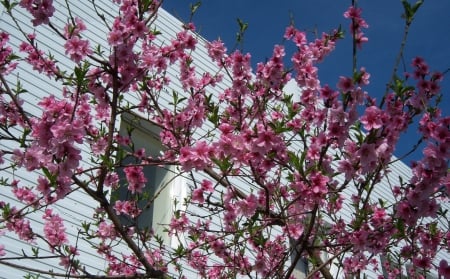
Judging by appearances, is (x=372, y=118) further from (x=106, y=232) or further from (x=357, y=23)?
(x=106, y=232)

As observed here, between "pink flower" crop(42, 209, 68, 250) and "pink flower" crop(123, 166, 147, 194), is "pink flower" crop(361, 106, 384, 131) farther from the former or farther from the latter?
"pink flower" crop(42, 209, 68, 250)

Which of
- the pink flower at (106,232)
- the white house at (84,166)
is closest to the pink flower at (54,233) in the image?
the white house at (84,166)

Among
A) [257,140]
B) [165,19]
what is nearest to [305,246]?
[257,140]

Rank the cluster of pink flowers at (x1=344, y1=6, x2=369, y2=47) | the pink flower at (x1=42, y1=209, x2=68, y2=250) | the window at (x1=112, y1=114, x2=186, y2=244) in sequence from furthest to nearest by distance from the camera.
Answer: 1. the window at (x1=112, y1=114, x2=186, y2=244)
2. the pink flower at (x1=42, y1=209, x2=68, y2=250)
3. the cluster of pink flowers at (x1=344, y1=6, x2=369, y2=47)

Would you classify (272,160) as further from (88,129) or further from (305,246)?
(88,129)

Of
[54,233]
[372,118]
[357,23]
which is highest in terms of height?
[357,23]

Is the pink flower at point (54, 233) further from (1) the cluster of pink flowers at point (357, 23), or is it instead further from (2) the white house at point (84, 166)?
(1) the cluster of pink flowers at point (357, 23)

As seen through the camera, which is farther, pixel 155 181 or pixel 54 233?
pixel 155 181

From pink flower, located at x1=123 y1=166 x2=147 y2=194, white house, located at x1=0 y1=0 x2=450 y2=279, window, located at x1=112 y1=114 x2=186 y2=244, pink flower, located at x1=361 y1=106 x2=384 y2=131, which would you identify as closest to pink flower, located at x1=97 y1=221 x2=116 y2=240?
white house, located at x1=0 y1=0 x2=450 y2=279

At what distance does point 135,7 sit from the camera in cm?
349

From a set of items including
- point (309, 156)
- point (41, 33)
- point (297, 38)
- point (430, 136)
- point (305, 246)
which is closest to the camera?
point (430, 136)

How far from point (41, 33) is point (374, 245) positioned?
17.4 ft

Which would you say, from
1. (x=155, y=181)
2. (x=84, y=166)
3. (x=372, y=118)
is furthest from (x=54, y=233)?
(x=372, y=118)

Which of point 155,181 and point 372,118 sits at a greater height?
point 155,181
